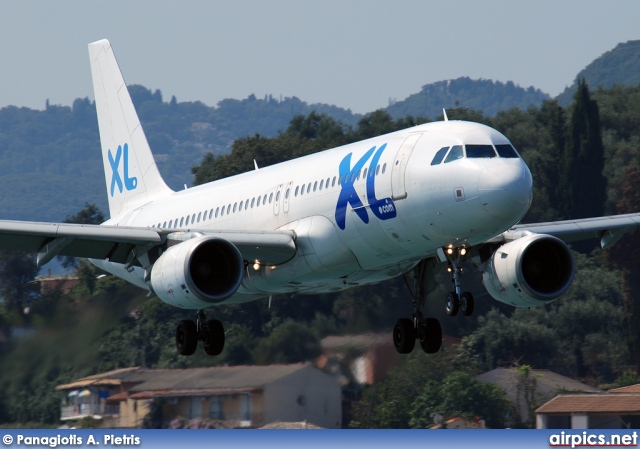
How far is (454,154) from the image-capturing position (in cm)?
2808

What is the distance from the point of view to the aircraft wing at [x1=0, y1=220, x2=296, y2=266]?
3106cm

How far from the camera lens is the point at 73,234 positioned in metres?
31.5

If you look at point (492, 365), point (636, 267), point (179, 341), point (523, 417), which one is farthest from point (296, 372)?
point (636, 267)

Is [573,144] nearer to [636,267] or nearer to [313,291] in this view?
[636,267]

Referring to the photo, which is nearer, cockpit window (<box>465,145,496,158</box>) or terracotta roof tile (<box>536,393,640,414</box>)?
cockpit window (<box>465,145,496,158</box>)

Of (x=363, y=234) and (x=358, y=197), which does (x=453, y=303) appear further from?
(x=358, y=197)

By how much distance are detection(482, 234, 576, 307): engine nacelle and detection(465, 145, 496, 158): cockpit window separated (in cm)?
354

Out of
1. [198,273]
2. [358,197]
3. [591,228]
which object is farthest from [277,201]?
[591,228]

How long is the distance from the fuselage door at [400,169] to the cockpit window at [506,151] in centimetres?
208

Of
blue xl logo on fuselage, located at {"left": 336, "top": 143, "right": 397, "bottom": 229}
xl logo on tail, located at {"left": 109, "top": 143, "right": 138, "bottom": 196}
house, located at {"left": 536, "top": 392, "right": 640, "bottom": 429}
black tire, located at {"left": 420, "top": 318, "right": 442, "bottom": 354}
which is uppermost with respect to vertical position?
xl logo on tail, located at {"left": 109, "top": 143, "right": 138, "bottom": 196}

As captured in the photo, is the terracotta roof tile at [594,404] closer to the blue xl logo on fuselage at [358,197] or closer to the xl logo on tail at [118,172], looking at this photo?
the xl logo on tail at [118,172]

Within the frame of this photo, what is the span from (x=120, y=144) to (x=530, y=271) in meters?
18.3

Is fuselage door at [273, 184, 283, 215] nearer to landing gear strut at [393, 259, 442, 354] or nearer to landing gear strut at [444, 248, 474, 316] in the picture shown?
landing gear strut at [393, 259, 442, 354]

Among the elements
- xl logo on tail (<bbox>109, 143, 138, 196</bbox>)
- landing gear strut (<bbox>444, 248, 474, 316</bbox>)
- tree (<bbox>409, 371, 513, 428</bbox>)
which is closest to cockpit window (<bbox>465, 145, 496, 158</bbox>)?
landing gear strut (<bbox>444, 248, 474, 316</bbox>)
